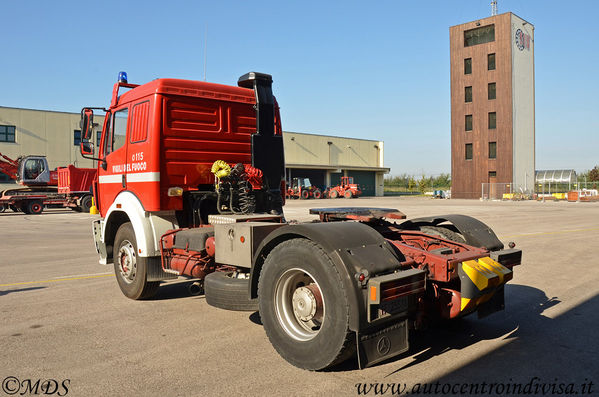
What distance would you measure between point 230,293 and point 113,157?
10.6 ft

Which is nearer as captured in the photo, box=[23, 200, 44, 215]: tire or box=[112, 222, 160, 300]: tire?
box=[112, 222, 160, 300]: tire

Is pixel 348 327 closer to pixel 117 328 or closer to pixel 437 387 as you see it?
pixel 437 387

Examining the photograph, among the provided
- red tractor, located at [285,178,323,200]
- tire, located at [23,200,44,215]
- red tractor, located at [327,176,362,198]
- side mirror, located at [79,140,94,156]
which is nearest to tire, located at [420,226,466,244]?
side mirror, located at [79,140,94,156]

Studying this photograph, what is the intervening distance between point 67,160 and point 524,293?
4210 centimetres

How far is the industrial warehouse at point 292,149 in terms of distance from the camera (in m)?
38.8

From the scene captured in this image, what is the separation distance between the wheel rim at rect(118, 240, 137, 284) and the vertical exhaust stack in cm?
189

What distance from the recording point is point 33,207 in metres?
27.2

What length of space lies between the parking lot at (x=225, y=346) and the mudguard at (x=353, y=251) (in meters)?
0.67

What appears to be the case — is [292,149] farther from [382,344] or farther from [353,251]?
[382,344]

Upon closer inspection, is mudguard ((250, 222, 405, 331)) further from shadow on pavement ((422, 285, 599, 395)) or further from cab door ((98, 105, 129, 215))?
Answer: cab door ((98, 105, 129, 215))

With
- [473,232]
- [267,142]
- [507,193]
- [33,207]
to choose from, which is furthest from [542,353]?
[507,193]

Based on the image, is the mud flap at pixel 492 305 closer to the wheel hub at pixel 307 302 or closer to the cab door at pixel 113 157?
the wheel hub at pixel 307 302

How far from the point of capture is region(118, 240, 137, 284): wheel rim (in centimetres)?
613

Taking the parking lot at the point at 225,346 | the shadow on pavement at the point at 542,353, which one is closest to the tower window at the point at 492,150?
the parking lot at the point at 225,346
